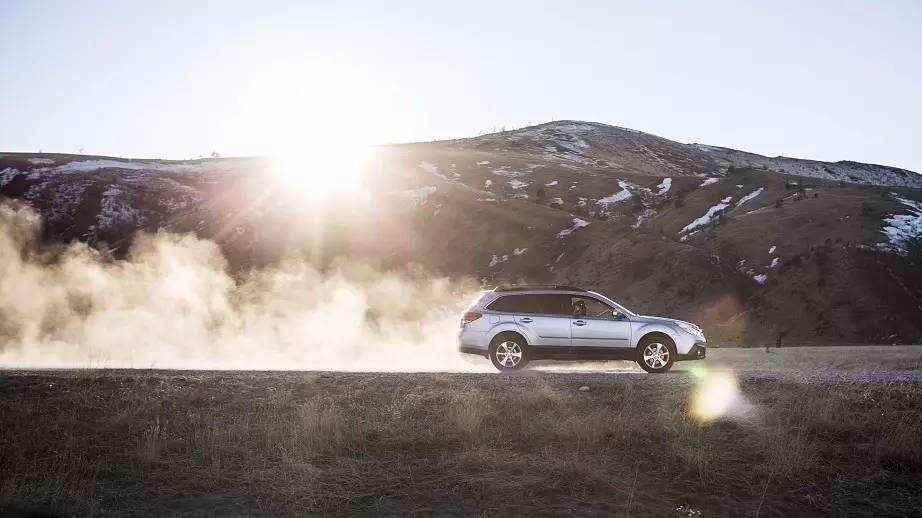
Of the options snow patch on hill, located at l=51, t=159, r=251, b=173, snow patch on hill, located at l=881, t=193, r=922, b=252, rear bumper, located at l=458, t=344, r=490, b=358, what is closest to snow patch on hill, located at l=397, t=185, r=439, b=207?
snow patch on hill, located at l=51, t=159, r=251, b=173

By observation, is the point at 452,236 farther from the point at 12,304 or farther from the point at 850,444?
the point at 850,444

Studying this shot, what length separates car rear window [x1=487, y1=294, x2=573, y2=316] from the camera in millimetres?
18172

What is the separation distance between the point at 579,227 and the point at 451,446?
2259 inches

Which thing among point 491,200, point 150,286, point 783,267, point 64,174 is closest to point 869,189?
point 783,267

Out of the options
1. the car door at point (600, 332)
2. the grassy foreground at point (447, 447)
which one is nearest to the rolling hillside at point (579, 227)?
the car door at point (600, 332)

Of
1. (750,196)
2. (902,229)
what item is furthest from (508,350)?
(750,196)

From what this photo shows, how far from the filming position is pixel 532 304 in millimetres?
18219

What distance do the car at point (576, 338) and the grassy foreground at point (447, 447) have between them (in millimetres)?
2794

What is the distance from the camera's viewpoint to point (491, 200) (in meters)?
77.0

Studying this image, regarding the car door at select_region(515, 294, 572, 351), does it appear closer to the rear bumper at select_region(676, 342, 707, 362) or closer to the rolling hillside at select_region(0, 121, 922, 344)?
the rear bumper at select_region(676, 342, 707, 362)

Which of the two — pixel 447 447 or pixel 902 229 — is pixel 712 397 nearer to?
pixel 447 447

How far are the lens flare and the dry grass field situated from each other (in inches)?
2.7

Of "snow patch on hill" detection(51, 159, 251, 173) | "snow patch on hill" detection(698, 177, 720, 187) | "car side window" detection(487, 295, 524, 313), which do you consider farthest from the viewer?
"snow patch on hill" detection(51, 159, 251, 173)

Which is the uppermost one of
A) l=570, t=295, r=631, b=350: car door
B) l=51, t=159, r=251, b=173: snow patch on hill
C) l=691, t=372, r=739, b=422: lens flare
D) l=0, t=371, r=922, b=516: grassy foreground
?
l=51, t=159, r=251, b=173: snow patch on hill
